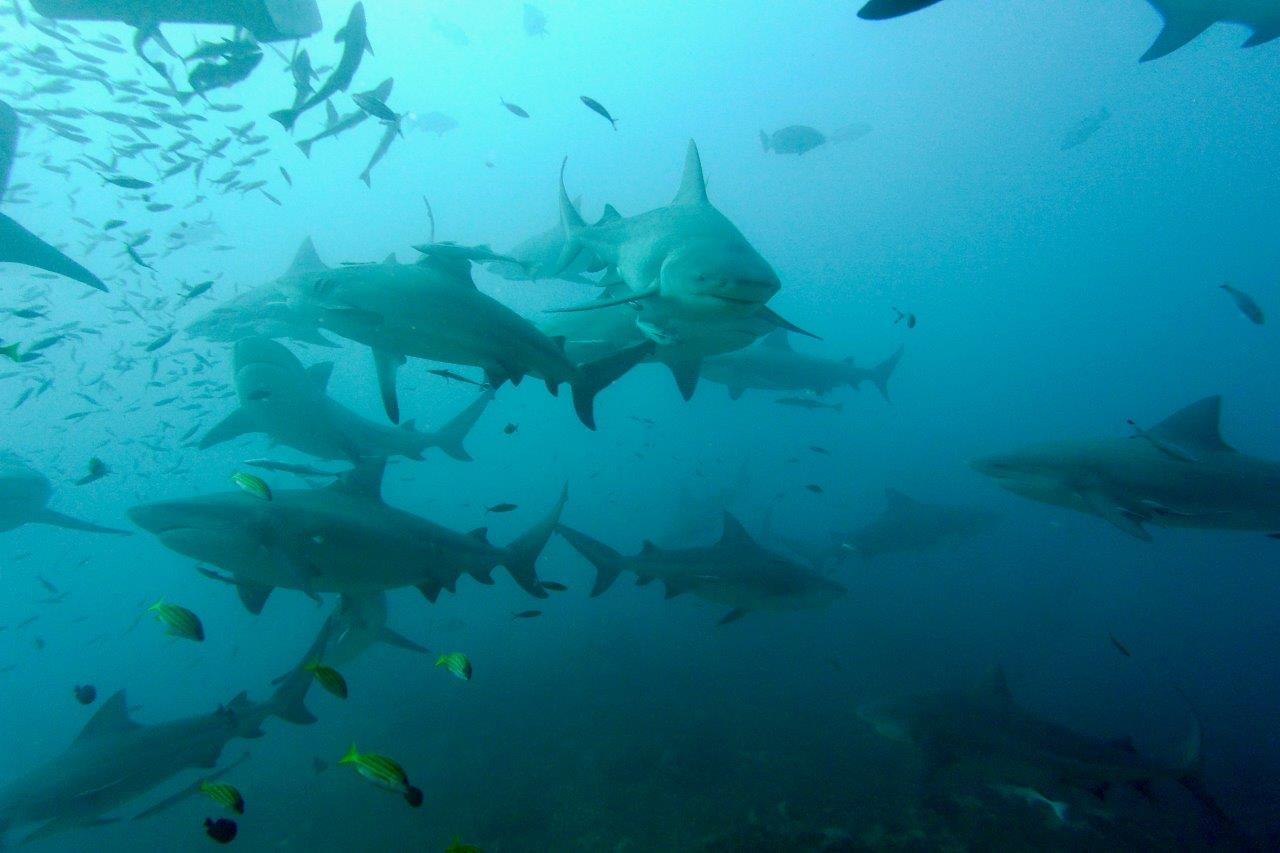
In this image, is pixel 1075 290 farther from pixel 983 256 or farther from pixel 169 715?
pixel 169 715

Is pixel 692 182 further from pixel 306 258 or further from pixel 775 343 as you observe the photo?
pixel 306 258

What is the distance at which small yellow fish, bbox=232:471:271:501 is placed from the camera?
171 inches

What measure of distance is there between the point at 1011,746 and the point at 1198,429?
3.56 meters

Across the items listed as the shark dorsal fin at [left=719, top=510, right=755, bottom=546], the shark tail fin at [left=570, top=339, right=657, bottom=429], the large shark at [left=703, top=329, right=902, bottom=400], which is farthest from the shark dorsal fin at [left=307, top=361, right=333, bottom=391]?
the large shark at [left=703, top=329, right=902, bottom=400]

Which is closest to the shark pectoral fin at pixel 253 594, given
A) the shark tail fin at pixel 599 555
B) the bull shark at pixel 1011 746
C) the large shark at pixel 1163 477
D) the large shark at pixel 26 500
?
the shark tail fin at pixel 599 555

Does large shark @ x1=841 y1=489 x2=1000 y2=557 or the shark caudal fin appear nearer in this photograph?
the shark caudal fin

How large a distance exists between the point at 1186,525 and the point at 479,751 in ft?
34.5

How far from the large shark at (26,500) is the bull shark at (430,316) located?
32.5ft

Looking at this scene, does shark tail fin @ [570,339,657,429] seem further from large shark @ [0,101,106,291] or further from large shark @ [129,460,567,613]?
large shark @ [0,101,106,291]

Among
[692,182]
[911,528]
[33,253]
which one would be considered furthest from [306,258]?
[911,528]

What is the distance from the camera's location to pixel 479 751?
10.0 meters

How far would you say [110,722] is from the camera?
19.5 feet

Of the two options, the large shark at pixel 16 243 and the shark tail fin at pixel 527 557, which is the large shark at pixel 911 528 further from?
the large shark at pixel 16 243

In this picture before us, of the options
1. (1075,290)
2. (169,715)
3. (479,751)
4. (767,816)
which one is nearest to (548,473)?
(169,715)
